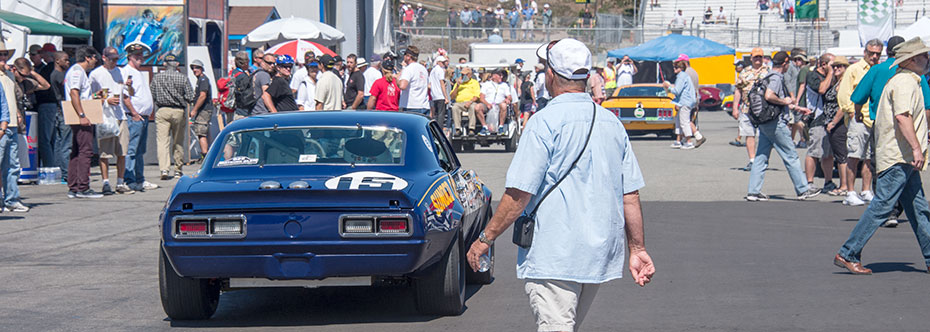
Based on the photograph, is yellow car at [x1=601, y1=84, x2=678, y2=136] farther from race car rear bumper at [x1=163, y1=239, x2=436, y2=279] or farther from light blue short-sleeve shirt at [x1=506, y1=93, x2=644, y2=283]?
light blue short-sleeve shirt at [x1=506, y1=93, x2=644, y2=283]

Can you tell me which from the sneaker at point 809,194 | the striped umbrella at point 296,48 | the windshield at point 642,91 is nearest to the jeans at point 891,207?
the sneaker at point 809,194

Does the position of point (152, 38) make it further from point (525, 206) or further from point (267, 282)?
point (525, 206)

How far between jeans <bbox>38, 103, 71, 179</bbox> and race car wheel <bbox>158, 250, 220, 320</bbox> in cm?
924

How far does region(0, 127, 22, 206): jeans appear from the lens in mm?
11836

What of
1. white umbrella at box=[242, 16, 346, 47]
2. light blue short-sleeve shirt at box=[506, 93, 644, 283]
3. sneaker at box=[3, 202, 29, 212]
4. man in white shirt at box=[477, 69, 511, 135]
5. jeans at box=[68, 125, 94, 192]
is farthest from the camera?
white umbrella at box=[242, 16, 346, 47]

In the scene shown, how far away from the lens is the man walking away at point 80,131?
43.3ft

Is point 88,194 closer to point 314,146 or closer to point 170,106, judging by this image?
point 170,106

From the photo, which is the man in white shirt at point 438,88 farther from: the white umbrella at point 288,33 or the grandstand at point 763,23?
the grandstand at point 763,23

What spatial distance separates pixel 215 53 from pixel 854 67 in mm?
14160

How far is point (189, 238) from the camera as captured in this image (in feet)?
20.8

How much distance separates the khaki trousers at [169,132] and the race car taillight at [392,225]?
32.7 ft

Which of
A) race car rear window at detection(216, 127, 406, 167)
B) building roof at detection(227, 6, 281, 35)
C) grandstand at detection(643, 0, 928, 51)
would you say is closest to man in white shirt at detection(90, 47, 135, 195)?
race car rear window at detection(216, 127, 406, 167)

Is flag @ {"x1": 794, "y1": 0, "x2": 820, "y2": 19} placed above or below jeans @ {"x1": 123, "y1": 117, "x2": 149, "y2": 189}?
above

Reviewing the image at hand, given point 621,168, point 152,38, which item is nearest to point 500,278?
point 621,168
